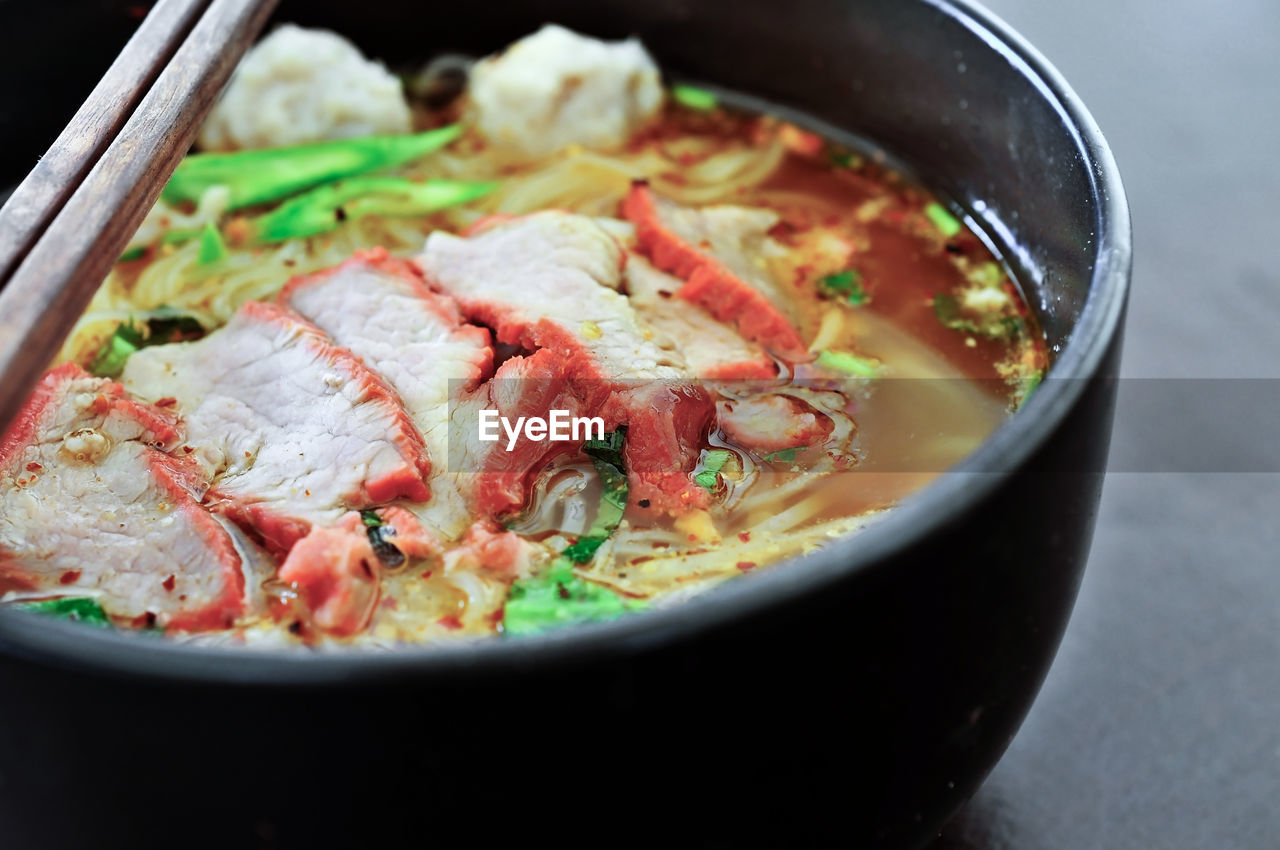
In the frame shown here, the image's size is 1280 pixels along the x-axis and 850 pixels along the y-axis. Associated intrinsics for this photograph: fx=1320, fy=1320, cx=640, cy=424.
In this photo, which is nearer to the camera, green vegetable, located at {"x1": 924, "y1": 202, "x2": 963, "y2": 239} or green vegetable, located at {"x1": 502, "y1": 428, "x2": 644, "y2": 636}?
green vegetable, located at {"x1": 502, "y1": 428, "x2": 644, "y2": 636}

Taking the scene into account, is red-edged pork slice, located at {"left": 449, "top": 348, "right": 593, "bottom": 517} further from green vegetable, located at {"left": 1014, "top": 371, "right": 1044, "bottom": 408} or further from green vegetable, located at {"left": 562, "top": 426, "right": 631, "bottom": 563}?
green vegetable, located at {"left": 1014, "top": 371, "right": 1044, "bottom": 408}

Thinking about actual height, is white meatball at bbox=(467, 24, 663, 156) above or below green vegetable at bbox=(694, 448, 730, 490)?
above

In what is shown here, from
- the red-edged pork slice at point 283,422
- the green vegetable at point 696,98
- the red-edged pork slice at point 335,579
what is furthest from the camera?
the green vegetable at point 696,98

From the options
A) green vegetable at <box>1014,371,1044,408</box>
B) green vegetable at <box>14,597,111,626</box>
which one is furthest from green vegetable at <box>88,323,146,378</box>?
green vegetable at <box>1014,371,1044,408</box>

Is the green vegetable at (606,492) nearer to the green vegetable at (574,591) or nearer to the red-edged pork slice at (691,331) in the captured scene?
the green vegetable at (574,591)

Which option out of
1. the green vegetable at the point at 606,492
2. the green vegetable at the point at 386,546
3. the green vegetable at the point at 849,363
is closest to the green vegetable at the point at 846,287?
the green vegetable at the point at 849,363

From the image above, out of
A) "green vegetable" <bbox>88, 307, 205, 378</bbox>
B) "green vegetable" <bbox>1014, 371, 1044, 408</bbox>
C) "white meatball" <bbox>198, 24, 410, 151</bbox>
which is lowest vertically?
"green vegetable" <bbox>1014, 371, 1044, 408</bbox>
